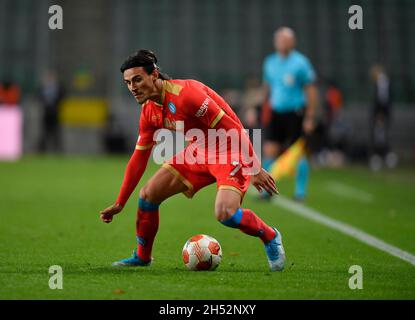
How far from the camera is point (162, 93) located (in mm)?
8281

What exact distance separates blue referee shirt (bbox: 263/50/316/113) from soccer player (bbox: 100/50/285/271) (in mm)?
7059

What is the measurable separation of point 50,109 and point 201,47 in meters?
5.83

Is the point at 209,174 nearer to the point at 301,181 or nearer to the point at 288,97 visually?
the point at 288,97

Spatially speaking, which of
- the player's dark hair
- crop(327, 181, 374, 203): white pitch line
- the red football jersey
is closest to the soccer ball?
the red football jersey

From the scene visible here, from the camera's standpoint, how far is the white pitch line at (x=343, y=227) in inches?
394

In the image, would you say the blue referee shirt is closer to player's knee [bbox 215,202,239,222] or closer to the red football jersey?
the red football jersey

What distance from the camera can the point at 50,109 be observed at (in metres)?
29.5

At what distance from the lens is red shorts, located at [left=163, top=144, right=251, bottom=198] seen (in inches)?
332

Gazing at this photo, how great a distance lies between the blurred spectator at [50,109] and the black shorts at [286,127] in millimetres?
14668

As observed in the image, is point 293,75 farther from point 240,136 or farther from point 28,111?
point 28,111
